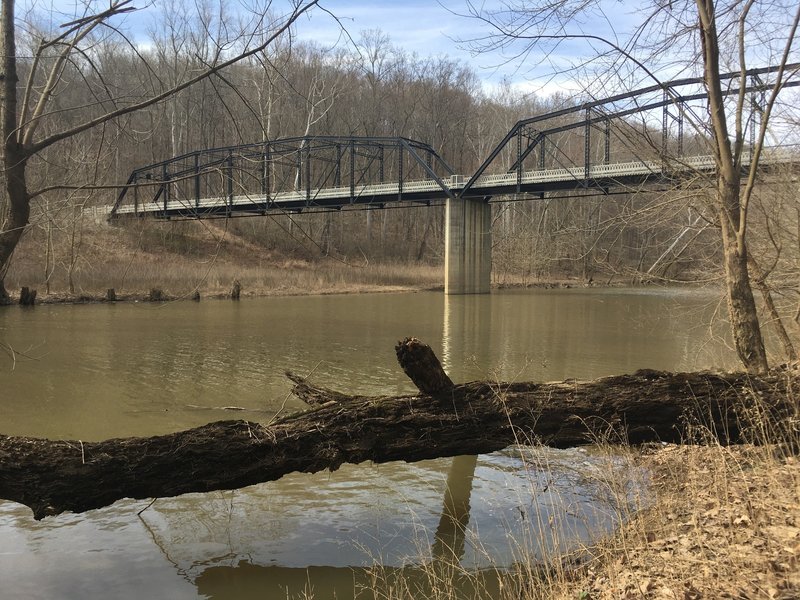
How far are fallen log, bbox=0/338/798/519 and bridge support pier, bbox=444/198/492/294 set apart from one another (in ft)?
140

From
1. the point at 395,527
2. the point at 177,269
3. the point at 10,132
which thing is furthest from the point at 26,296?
the point at 395,527

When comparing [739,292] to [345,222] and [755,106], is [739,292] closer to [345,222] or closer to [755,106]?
[755,106]

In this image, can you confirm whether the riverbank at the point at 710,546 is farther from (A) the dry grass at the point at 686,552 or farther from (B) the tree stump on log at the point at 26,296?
(B) the tree stump on log at the point at 26,296

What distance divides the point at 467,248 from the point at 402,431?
46.3 m

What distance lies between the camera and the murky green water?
15.7ft

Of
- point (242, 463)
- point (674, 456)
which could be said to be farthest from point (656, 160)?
point (242, 463)

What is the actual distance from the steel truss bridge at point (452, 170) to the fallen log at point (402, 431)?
5.48ft

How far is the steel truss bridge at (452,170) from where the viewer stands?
6066 mm

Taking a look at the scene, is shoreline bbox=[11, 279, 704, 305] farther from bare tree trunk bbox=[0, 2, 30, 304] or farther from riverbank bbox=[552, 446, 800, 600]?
bare tree trunk bbox=[0, 2, 30, 304]

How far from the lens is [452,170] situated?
203 feet

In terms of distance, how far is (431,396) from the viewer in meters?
5.20

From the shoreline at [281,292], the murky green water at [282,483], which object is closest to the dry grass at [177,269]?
the shoreline at [281,292]

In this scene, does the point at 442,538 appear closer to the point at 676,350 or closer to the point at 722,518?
the point at 722,518

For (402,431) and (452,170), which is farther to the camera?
(452,170)
